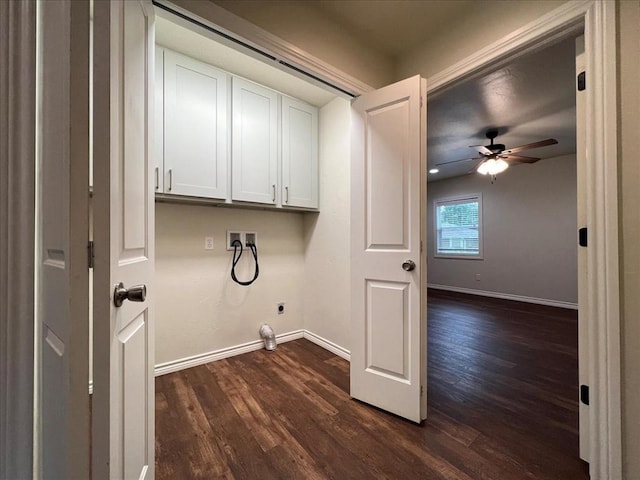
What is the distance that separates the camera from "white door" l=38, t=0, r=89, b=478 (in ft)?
1.76

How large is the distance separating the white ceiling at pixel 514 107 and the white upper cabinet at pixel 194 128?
5.31ft

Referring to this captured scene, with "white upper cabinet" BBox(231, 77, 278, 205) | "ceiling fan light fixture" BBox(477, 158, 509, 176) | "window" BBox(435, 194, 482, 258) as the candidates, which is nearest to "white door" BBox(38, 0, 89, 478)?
"white upper cabinet" BBox(231, 77, 278, 205)

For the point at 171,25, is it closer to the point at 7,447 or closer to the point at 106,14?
the point at 106,14

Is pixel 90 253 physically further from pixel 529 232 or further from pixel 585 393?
pixel 529 232

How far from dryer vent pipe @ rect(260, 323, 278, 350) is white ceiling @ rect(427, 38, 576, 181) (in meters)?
2.37

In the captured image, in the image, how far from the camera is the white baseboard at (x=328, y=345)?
2.40m

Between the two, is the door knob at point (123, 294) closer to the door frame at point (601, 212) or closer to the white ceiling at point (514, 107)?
the door frame at point (601, 212)

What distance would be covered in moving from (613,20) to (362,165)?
1204mm

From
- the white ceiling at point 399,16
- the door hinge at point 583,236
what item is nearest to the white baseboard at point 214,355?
the door hinge at point 583,236

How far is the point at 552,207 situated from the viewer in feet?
14.6

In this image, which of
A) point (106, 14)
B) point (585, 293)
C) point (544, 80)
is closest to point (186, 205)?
point (106, 14)

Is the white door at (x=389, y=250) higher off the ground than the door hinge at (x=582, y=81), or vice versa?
the door hinge at (x=582, y=81)

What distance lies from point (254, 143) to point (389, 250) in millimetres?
1532

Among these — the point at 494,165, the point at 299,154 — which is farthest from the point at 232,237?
the point at 494,165
